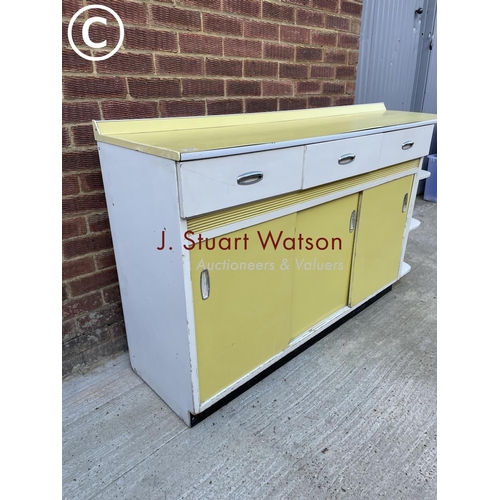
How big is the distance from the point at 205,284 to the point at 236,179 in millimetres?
384

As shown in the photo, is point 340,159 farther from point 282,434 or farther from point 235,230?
point 282,434

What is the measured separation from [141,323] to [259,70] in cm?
143

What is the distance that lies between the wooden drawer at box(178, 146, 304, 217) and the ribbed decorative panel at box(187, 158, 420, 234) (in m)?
0.04

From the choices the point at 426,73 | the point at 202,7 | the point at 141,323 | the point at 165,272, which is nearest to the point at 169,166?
the point at 165,272

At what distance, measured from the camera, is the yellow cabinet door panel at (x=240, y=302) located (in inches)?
52.7

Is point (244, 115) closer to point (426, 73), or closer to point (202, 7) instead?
point (202, 7)

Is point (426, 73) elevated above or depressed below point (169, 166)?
above

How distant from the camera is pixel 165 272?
1.33 meters

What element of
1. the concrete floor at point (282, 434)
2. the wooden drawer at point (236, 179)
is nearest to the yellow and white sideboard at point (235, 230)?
the wooden drawer at point (236, 179)

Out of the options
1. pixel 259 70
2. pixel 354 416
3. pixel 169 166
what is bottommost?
pixel 354 416

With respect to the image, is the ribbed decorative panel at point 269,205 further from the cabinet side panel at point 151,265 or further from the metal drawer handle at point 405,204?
the metal drawer handle at point 405,204

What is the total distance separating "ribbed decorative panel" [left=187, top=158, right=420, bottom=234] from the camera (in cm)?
122

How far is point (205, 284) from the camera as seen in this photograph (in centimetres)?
132

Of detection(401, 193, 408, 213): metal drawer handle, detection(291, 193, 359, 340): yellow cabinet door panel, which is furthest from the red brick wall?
detection(401, 193, 408, 213): metal drawer handle
